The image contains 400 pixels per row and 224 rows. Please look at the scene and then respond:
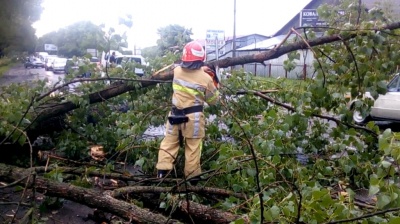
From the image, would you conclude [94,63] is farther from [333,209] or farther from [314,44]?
[333,209]

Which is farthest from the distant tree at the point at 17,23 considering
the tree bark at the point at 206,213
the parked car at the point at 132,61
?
the tree bark at the point at 206,213

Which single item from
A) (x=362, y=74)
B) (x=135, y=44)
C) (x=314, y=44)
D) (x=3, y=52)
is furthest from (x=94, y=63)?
(x=3, y=52)

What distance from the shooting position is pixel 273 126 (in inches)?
153

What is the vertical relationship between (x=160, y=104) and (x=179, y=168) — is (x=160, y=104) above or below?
above

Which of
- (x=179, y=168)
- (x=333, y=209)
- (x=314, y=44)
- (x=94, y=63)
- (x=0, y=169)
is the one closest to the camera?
(x=333, y=209)

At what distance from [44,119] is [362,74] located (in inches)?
124

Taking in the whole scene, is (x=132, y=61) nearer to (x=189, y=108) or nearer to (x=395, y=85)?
(x=189, y=108)

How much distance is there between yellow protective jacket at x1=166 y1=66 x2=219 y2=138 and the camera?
448 cm

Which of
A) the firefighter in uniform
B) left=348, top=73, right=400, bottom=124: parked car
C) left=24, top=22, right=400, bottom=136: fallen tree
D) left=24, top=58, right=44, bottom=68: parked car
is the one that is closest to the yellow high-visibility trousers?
the firefighter in uniform

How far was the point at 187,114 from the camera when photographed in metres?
4.54

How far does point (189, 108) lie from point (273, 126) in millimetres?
940

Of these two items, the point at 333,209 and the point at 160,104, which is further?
the point at 160,104

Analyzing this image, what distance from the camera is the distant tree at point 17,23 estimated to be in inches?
1039

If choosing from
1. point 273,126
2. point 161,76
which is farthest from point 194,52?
point 273,126
